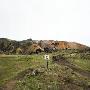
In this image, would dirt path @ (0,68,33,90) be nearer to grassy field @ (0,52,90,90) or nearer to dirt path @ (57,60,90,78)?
grassy field @ (0,52,90,90)

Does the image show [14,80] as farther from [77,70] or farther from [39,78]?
[77,70]

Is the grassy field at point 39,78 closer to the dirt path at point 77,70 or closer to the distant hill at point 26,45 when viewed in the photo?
the dirt path at point 77,70

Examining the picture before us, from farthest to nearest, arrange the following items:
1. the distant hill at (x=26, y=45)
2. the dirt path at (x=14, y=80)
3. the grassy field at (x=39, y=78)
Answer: the distant hill at (x=26, y=45) < the dirt path at (x=14, y=80) < the grassy field at (x=39, y=78)

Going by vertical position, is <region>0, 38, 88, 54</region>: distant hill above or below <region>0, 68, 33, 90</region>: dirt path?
above

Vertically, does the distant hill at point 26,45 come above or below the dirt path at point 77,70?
above

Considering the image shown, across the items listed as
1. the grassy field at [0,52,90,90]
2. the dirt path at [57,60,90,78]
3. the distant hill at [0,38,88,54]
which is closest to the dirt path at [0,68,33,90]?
the grassy field at [0,52,90,90]

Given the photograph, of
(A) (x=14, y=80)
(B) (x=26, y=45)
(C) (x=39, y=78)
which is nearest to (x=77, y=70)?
(C) (x=39, y=78)

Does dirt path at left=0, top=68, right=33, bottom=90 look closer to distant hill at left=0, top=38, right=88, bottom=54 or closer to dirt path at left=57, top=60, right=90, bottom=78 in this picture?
dirt path at left=57, top=60, right=90, bottom=78

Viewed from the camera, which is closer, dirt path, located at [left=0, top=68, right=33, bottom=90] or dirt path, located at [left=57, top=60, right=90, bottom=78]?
dirt path, located at [left=0, top=68, right=33, bottom=90]

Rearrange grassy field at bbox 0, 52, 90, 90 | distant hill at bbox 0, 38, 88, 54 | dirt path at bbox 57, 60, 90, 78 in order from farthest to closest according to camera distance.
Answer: distant hill at bbox 0, 38, 88, 54 < dirt path at bbox 57, 60, 90, 78 < grassy field at bbox 0, 52, 90, 90

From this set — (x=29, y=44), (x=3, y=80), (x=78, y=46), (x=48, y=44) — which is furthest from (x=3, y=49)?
(x=3, y=80)

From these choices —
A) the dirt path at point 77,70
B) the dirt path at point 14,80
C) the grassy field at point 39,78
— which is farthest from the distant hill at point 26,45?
the dirt path at point 14,80

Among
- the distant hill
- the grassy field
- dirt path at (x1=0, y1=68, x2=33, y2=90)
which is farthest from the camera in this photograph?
the distant hill

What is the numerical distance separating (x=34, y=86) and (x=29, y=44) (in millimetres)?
40261
